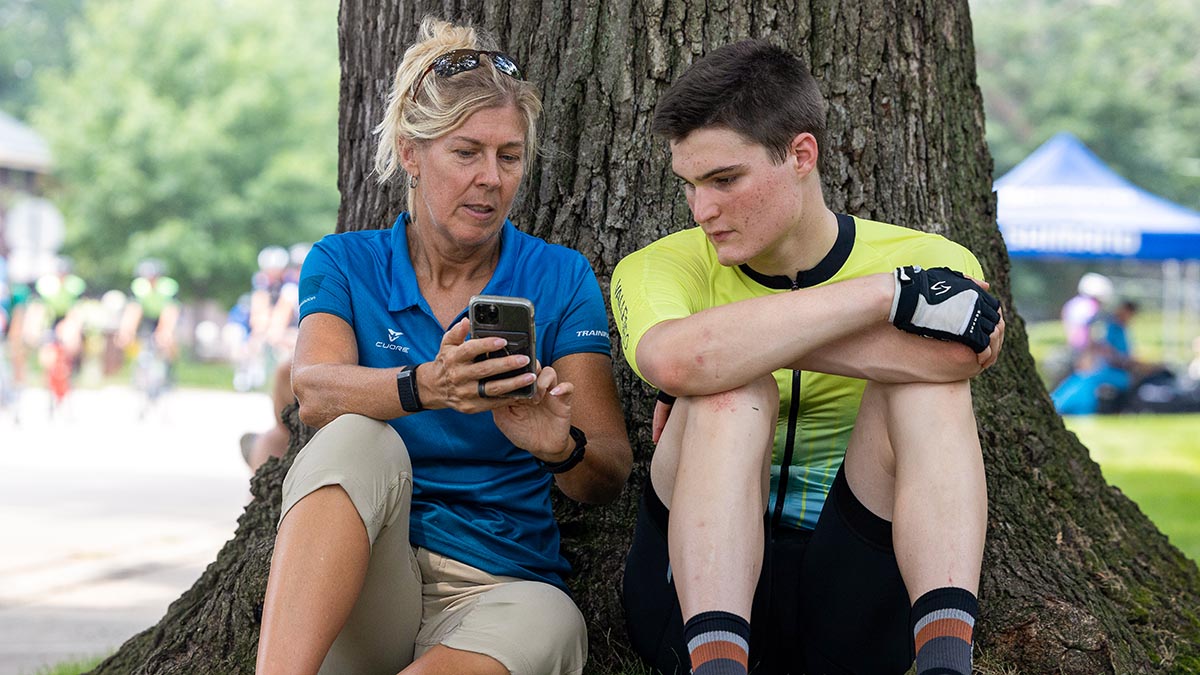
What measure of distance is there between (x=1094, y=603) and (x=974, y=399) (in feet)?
2.05

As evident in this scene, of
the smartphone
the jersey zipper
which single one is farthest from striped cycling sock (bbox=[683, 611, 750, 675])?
the smartphone

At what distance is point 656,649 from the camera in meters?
2.85

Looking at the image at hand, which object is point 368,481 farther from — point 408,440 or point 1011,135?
point 1011,135

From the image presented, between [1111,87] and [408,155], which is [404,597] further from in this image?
[1111,87]

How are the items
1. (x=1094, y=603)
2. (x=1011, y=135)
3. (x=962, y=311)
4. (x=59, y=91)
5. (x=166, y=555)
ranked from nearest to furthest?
(x=962, y=311) → (x=1094, y=603) → (x=166, y=555) → (x=59, y=91) → (x=1011, y=135)

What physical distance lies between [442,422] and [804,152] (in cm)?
97

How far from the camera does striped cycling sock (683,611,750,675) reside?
2.36m

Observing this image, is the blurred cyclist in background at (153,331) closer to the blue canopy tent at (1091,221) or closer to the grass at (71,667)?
the blue canopy tent at (1091,221)

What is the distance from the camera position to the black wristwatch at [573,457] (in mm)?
2764

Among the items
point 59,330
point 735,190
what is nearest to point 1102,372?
point 59,330

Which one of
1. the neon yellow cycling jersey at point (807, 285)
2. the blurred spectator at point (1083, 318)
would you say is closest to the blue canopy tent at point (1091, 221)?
the blurred spectator at point (1083, 318)

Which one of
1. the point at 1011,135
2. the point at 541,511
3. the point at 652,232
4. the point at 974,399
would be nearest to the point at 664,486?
the point at 541,511

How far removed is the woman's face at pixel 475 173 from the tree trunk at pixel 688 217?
608 millimetres

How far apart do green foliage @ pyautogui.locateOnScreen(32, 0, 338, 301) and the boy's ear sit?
1293 inches
